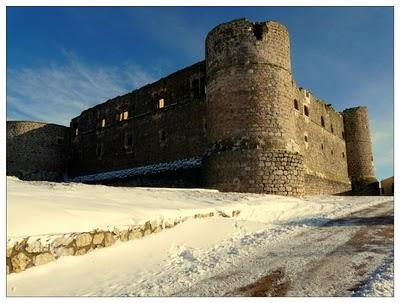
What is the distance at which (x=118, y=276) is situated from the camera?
15.2 ft

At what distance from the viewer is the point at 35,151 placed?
26344 mm

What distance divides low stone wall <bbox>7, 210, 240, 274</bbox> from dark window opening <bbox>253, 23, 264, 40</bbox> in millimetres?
11571

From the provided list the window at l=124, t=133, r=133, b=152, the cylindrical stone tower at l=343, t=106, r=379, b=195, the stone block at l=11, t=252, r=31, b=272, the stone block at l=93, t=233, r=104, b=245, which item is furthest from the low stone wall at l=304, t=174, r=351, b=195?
the stone block at l=11, t=252, r=31, b=272

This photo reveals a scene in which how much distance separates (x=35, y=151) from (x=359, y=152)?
76.6 feet

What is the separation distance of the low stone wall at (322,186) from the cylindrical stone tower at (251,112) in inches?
175

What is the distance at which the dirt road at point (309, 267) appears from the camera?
12.8ft

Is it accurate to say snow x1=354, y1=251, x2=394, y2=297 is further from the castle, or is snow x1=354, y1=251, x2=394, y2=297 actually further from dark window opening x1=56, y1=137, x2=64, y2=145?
dark window opening x1=56, y1=137, x2=64, y2=145

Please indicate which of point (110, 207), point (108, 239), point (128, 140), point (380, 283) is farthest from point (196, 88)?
point (380, 283)

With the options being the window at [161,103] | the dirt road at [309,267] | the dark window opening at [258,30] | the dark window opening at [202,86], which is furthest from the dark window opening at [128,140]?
the dirt road at [309,267]

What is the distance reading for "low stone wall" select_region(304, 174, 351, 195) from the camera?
19.2 m

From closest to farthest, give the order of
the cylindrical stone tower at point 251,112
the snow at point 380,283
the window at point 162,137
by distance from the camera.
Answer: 1. the snow at point 380,283
2. the cylindrical stone tower at point 251,112
3. the window at point 162,137

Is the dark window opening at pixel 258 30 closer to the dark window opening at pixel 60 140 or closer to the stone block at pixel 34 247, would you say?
the stone block at pixel 34 247

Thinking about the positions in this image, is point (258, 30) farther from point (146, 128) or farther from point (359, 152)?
point (359, 152)

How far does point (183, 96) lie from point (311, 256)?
14.9m
